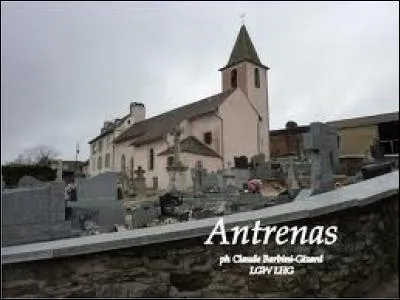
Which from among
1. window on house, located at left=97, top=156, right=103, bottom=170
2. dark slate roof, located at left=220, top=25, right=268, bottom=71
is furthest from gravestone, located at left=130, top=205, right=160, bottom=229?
window on house, located at left=97, top=156, right=103, bottom=170

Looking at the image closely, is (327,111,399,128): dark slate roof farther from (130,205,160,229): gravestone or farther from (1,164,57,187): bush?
(130,205,160,229): gravestone

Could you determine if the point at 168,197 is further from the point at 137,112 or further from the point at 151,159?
the point at 137,112

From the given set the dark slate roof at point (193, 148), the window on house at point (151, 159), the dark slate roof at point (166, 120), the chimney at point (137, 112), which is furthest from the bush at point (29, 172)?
the chimney at point (137, 112)

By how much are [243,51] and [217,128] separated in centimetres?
1007

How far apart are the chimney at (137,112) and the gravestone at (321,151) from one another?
45.1 metres

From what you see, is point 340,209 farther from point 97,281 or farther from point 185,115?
point 185,115

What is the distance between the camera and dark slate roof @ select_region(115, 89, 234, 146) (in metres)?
38.4

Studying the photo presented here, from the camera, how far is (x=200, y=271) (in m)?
4.16

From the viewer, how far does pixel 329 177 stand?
7.10 meters

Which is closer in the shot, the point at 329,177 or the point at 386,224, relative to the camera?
the point at 386,224

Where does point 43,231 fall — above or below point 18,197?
below

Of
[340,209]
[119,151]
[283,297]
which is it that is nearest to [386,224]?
[340,209]

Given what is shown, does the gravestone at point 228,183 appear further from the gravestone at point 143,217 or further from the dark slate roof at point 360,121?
the dark slate roof at point 360,121

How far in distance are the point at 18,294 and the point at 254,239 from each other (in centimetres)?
205
